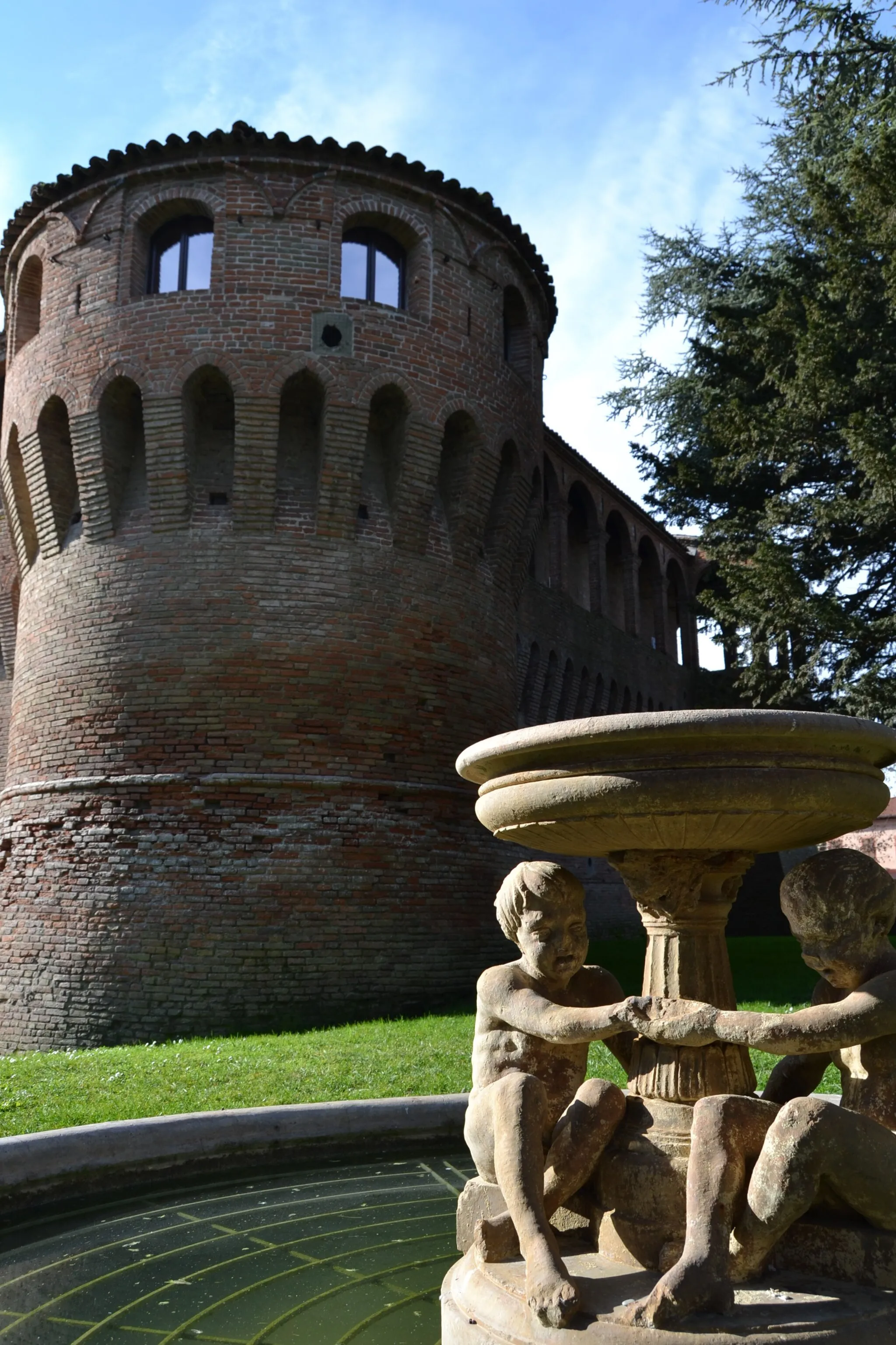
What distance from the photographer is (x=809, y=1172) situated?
290cm

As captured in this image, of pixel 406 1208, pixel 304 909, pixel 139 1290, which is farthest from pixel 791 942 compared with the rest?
pixel 139 1290

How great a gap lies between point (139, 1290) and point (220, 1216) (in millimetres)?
830

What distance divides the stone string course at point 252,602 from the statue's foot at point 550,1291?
8.58 metres

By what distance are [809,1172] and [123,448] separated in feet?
38.8

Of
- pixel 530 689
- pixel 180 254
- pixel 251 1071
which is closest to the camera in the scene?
pixel 251 1071

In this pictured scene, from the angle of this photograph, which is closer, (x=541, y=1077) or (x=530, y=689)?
(x=541, y=1077)

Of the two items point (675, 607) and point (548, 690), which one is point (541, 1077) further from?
point (675, 607)

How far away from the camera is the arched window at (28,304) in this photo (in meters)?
14.7

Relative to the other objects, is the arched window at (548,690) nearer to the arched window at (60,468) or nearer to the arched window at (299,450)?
the arched window at (299,450)

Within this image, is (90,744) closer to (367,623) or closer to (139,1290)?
(367,623)

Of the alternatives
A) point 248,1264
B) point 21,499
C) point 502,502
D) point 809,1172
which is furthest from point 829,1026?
point 21,499

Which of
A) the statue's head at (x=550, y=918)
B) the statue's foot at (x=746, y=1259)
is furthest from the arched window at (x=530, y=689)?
the statue's foot at (x=746, y=1259)

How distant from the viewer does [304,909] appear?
11.4 m

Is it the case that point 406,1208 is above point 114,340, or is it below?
below
